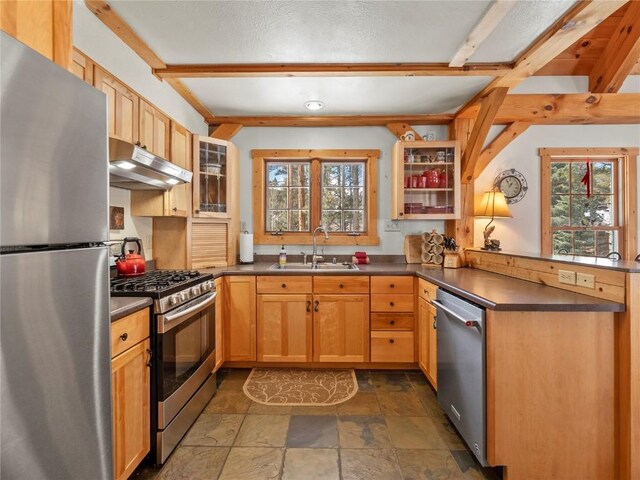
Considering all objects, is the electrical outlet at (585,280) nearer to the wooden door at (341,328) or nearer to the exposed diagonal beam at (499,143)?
the wooden door at (341,328)

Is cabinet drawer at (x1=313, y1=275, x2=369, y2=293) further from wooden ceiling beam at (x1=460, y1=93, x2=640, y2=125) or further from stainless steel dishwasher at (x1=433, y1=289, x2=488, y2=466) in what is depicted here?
wooden ceiling beam at (x1=460, y1=93, x2=640, y2=125)

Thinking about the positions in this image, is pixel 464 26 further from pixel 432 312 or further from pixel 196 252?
pixel 196 252

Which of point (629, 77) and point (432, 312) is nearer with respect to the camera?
point (432, 312)

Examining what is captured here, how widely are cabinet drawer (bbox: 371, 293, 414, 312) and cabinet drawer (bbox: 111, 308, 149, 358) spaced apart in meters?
1.83

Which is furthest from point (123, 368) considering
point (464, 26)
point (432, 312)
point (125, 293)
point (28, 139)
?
point (464, 26)

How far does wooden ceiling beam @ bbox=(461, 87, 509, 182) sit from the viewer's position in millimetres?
2674

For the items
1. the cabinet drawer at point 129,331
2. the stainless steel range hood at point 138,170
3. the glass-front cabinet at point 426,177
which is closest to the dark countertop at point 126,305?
the cabinet drawer at point 129,331

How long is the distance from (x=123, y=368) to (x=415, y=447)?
168cm

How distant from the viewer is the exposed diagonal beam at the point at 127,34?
1774 millimetres

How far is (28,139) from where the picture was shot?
74 centimetres

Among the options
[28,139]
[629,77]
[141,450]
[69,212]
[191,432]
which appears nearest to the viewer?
[28,139]

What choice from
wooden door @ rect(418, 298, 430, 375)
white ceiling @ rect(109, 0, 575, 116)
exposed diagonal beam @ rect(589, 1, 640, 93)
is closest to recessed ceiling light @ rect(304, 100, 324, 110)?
white ceiling @ rect(109, 0, 575, 116)

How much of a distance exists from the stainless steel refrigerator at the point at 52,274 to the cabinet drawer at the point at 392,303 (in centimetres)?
216

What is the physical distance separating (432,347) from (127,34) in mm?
3013
